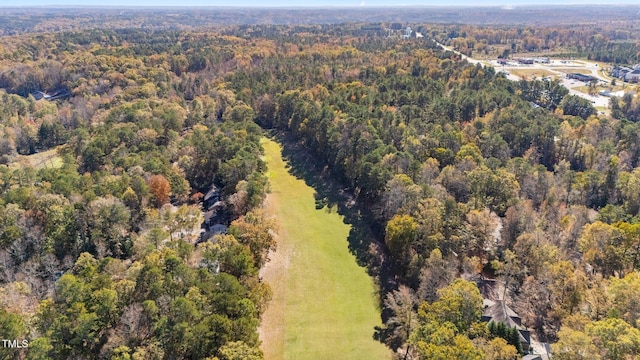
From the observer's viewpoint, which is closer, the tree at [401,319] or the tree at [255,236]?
the tree at [401,319]

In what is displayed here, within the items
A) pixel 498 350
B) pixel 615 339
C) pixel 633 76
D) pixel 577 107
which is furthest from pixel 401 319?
pixel 633 76

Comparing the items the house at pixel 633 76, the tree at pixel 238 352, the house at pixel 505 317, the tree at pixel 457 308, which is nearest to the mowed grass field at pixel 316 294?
the tree at pixel 457 308

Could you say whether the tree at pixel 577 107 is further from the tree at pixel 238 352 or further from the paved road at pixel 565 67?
the tree at pixel 238 352

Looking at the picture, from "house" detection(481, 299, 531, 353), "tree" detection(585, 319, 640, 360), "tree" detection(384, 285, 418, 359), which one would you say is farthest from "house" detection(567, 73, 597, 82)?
"tree" detection(585, 319, 640, 360)

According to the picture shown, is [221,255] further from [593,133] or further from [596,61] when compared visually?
[596,61]

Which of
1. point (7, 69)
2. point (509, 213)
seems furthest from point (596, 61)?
point (7, 69)

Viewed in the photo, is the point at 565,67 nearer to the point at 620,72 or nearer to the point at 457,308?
the point at 620,72
